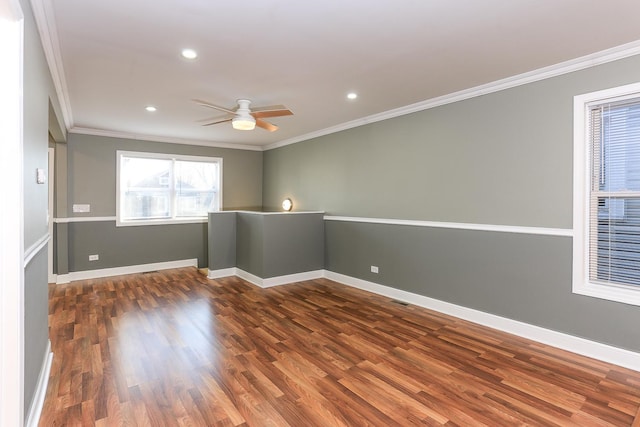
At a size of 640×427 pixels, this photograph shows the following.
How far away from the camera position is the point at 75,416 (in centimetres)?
201

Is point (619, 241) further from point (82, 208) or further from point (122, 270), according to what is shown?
point (82, 208)

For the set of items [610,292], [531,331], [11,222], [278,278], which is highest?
[11,222]

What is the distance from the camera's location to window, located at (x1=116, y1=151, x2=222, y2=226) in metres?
5.90

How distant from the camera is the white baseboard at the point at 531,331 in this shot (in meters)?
2.63

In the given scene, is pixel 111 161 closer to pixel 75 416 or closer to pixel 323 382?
pixel 75 416

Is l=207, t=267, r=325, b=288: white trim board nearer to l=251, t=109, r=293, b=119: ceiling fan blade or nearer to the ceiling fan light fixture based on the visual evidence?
the ceiling fan light fixture

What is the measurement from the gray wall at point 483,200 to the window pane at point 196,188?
9.82 feet

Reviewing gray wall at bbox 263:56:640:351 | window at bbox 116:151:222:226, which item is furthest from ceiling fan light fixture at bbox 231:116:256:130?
window at bbox 116:151:222:226

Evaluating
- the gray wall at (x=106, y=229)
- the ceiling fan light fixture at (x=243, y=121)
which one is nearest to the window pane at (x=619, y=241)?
the ceiling fan light fixture at (x=243, y=121)

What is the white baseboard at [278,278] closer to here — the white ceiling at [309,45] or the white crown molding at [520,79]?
the white crown molding at [520,79]

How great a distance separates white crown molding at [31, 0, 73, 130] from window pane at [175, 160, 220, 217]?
8.96ft

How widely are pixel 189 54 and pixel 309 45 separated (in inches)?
39.7

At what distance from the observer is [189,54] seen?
2.70 metres

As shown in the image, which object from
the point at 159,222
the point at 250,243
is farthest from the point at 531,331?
the point at 159,222
